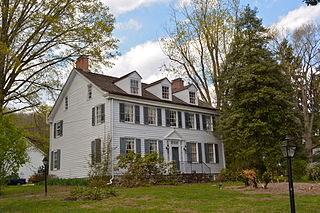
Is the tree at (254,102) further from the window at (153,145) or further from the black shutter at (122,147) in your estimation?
the black shutter at (122,147)

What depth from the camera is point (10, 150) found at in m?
14.8

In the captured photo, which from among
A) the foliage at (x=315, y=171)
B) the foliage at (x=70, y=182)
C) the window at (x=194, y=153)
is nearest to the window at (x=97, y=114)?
the foliage at (x=70, y=182)

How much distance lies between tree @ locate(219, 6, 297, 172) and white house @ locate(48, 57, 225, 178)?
216 cm

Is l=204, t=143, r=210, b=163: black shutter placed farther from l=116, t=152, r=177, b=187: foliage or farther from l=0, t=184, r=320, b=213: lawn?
l=0, t=184, r=320, b=213: lawn

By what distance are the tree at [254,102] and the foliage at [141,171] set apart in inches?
237

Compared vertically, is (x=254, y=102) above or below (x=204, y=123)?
above

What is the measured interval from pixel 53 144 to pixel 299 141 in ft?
59.1

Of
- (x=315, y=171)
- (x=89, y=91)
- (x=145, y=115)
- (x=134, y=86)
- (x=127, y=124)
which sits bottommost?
(x=315, y=171)

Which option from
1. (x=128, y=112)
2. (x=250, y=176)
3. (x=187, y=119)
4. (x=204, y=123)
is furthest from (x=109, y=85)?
(x=250, y=176)

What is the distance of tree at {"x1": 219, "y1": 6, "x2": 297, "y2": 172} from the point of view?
21500mm

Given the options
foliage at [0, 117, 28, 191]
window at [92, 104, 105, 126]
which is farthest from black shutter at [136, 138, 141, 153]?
foliage at [0, 117, 28, 191]

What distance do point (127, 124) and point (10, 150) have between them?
7342mm

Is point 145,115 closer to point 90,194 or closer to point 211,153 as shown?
point 211,153

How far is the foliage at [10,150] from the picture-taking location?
47.5 ft
